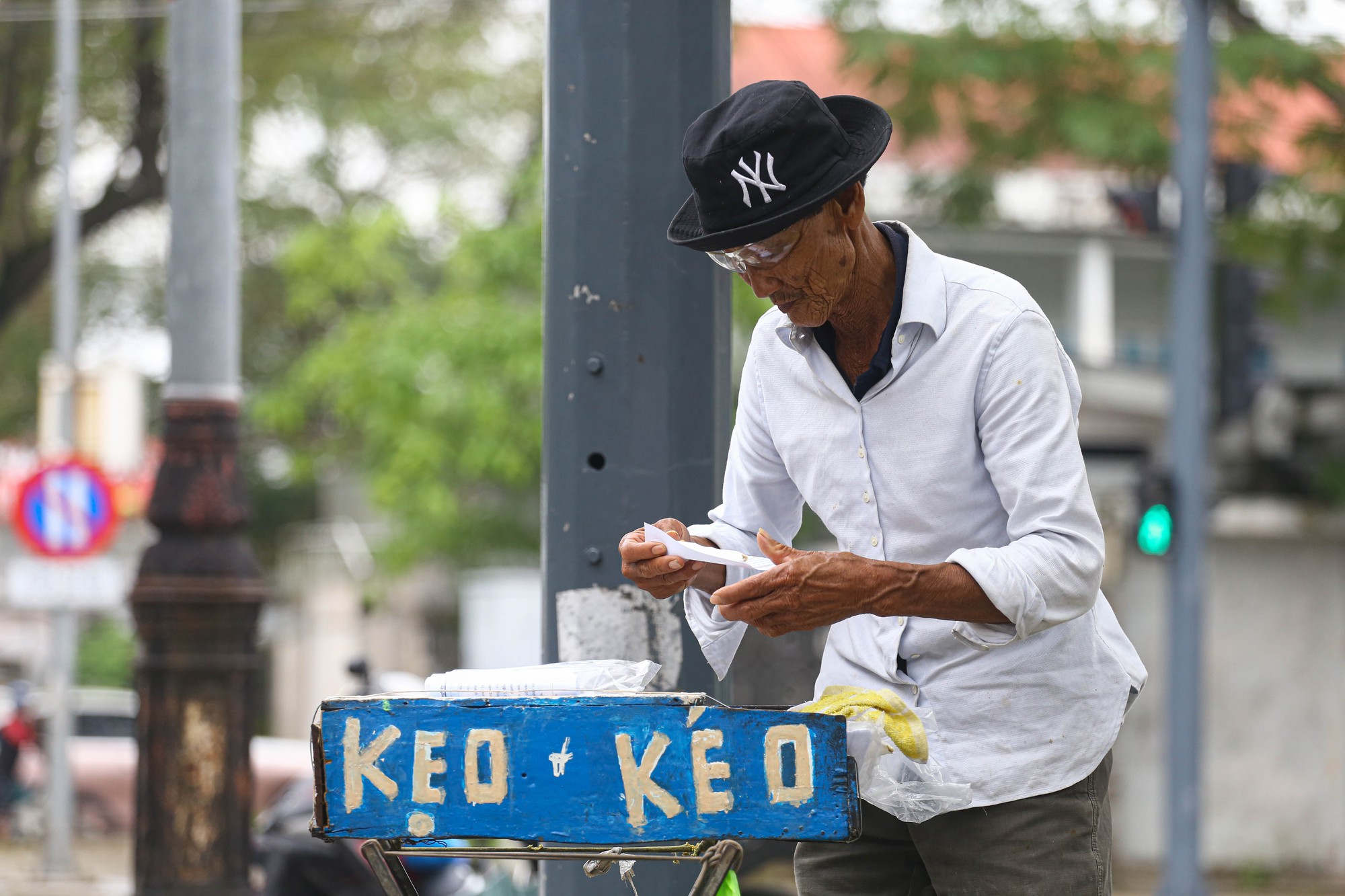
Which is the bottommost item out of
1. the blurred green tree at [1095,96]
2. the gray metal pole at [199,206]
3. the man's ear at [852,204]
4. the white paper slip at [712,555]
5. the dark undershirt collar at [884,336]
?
the white paper slip at [712,555]

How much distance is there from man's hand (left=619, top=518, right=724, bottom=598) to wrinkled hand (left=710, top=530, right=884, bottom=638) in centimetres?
26

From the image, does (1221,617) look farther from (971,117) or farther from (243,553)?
(243,553)

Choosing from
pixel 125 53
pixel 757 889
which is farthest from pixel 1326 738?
pixel 125 53

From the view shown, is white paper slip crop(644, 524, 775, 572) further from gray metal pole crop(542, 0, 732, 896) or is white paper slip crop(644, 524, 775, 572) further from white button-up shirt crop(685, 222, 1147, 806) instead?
gray metal pole crop(542, 0, 732, 896)

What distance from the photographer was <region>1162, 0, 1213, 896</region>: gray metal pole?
9.65 m

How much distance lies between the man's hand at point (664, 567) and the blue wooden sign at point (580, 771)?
311 millimetres

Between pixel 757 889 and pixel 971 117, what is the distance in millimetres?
8556

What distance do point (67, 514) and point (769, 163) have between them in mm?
9702

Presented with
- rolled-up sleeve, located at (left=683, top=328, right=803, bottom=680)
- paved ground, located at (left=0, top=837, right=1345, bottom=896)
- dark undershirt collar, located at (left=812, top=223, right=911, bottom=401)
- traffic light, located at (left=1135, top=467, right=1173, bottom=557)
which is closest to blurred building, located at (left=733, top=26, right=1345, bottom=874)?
paved ground, located at (left=0, top=837, right=1345, bottom=896)

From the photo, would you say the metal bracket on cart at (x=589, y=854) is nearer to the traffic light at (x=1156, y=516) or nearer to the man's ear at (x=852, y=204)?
the man's ear at (x=852, y=204)

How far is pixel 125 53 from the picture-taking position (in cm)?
1549

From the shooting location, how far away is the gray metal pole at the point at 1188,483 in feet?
31.7

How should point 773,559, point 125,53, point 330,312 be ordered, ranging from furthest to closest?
point 330,312, point 125,53, point 773,559

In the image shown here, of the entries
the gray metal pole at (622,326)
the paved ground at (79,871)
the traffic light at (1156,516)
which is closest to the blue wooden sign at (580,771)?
the gray metal pole at (622,326)
